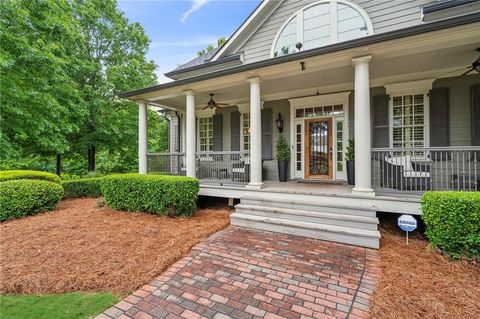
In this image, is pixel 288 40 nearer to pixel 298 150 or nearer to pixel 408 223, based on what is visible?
pixel 298 150

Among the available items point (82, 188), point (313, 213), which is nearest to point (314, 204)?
point (313, 213)

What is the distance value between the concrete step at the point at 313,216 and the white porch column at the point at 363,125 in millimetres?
674

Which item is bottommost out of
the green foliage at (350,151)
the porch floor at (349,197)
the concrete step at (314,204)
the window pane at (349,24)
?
the concrete step at (314,204)

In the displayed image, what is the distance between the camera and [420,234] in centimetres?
446

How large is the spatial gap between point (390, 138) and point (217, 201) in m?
5.11

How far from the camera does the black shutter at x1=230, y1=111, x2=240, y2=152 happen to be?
8.55 metres

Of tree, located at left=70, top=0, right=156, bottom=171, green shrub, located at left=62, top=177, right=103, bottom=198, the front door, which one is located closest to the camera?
the front door

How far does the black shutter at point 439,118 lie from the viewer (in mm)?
5684

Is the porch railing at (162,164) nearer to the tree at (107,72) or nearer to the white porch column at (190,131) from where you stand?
the white porch column at (190,131)

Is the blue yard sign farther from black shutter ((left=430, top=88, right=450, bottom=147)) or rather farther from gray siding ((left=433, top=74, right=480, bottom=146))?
gray siding ((left=433, top=74, right=480, bottom=146))

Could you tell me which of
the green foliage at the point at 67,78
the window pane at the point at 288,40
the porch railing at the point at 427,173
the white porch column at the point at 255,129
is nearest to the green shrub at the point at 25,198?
the green foliage at the point at 67,78

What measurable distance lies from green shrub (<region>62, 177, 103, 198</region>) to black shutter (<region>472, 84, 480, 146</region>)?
36.3ft

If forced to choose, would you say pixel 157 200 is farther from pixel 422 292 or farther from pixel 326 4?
pixel 326 4

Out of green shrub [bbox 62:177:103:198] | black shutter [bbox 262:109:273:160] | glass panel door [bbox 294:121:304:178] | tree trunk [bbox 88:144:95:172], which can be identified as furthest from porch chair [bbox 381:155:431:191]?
tree trunk [bbox 88:144:95:172]
